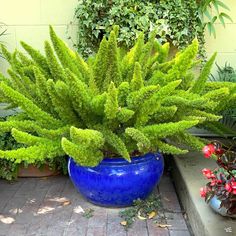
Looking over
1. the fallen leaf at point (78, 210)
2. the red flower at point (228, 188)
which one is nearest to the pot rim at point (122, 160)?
the fallen leaf at point (78, 210)

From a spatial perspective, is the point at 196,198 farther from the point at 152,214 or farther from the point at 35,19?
the point at 35,19

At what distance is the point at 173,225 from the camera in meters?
2.50

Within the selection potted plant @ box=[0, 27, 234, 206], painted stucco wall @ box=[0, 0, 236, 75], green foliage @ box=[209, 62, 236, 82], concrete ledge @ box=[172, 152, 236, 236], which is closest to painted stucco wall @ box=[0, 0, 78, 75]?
painted stucco wall @ box=[0, 0, 236, 75]

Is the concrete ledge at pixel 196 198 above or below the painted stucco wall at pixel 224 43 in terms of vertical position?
below

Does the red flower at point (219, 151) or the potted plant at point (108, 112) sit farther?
the potted plant at point (108, 112)

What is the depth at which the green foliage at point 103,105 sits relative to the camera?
227cm

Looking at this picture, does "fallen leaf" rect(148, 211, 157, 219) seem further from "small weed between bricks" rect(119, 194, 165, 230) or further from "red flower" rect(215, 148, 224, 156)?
"red flower" rect(215, 148, 224, 156)

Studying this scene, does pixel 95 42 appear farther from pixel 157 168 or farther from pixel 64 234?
pixel 64 234

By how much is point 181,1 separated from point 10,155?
73.9 inches

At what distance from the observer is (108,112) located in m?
2.25

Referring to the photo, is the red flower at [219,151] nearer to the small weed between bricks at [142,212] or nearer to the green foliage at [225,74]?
the small weed between bricks at [142,212]

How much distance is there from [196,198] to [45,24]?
2078 millimetres

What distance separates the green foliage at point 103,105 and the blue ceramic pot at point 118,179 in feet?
0.30

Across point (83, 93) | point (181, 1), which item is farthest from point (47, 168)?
point (181, 1)
